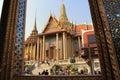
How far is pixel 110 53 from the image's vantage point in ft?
4.57

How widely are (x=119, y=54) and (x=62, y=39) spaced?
1086 centimetres

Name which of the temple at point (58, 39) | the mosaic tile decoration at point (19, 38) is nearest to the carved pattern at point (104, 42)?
the mosaic tile decoration at point (19, 38)

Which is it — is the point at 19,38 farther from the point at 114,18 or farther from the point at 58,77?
the point at 114,18

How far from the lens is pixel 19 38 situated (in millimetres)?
2066

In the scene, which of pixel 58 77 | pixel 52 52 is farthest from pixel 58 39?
pixel 58 77

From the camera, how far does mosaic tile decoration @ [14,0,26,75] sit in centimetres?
189

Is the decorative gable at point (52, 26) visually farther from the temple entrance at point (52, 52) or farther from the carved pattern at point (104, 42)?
the carved pattern at point (104, 42)

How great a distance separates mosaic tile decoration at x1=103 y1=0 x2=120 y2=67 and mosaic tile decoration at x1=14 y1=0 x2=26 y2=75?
47.8 inches

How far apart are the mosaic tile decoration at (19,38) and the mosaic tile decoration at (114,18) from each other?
121cm

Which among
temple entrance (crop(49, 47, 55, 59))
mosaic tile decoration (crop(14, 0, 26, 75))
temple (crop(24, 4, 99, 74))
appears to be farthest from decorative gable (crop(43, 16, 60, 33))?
mosaic tile decoration (crop(14, 0, 26, 75))

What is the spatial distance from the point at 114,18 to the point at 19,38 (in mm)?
1312

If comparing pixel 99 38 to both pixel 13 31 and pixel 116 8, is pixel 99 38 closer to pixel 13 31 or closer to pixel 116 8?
pixel 116 8

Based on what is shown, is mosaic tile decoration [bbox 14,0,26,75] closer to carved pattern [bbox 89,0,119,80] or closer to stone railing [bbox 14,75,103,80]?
stone railing [bbox 14,75,103,80]

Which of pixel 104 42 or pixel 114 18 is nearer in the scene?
pixel 104 42
